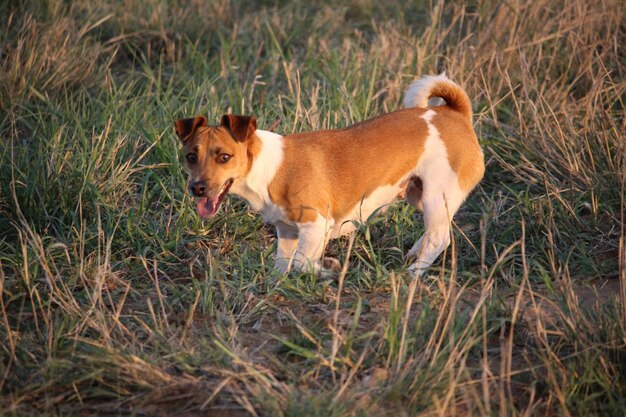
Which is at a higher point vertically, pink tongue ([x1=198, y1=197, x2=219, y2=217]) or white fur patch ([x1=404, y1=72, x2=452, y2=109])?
white fur patch ([x1=404, y1=72, x2=452, y2=109])

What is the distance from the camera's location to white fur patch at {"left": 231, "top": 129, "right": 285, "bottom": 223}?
501 cm

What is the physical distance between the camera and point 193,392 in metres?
3.67

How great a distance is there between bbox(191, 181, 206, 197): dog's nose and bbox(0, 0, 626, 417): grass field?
0.48 m

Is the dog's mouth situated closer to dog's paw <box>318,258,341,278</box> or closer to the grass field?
the grass field

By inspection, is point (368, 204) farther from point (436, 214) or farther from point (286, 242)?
point (286, 242)

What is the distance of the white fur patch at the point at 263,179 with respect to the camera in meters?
5.01

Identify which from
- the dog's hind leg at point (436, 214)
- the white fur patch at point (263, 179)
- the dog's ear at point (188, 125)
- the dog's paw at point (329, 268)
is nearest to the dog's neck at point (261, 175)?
the white fur patch at point (263, 179)

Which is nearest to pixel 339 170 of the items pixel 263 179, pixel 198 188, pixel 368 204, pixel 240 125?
pixel 368 204

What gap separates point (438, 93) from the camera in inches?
220

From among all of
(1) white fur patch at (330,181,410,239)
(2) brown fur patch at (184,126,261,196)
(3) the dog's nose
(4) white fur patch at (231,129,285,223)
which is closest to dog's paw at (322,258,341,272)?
(1) white fur patch at (330,181,410,239)

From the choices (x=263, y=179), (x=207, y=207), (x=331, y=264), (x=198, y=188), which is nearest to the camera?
(x=198, y=188)

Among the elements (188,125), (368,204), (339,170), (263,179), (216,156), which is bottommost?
(368,204)

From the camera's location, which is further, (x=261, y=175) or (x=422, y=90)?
(x=422, y=90)

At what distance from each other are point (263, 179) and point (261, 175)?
0.03 m
